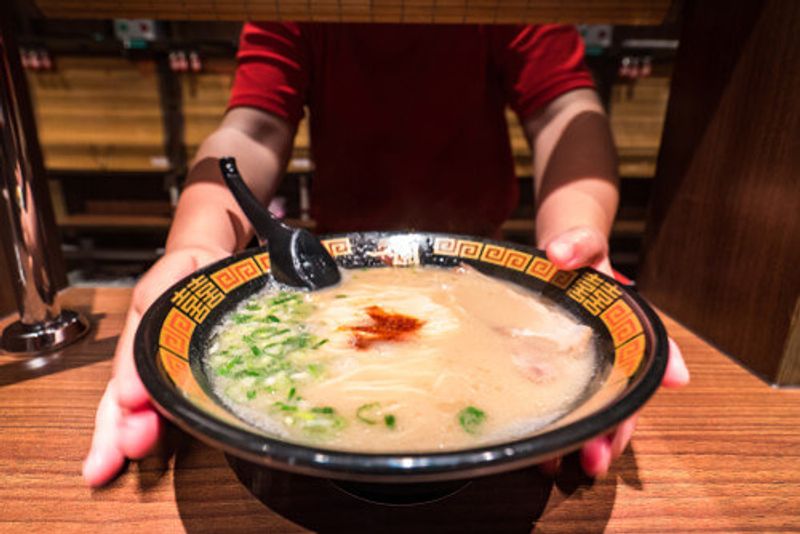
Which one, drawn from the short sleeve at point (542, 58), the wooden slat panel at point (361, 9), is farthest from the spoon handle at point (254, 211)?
the short sleeve at point (542, 58)

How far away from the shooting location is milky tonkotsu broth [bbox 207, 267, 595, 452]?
80 centimetres

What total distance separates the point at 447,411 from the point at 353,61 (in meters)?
1.64

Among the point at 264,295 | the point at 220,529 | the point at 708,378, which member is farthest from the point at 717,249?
the point at 220,529

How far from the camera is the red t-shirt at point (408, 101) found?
2.05 m

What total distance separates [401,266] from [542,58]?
3.74 feet

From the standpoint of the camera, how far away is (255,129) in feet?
6.54

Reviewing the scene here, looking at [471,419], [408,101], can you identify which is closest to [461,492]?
[471,419]

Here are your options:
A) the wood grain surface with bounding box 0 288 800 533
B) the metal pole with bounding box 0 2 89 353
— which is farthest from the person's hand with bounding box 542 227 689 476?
the metal pole with bounding box 0 2 89 353

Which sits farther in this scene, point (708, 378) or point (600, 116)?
point (600, 116)

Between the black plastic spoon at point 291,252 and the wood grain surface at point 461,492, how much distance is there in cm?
43

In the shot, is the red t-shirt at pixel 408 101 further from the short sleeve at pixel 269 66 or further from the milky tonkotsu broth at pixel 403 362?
the milky tonkotsu broth at pixel 403 362

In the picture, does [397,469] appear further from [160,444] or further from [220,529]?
[160,444]

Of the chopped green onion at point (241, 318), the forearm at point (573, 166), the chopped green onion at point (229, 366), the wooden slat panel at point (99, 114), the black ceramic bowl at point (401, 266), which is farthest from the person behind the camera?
the wooden slat panel at point (99, 114)

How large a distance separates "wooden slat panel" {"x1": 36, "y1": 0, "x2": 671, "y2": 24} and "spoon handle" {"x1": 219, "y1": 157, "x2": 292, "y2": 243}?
38 cm
